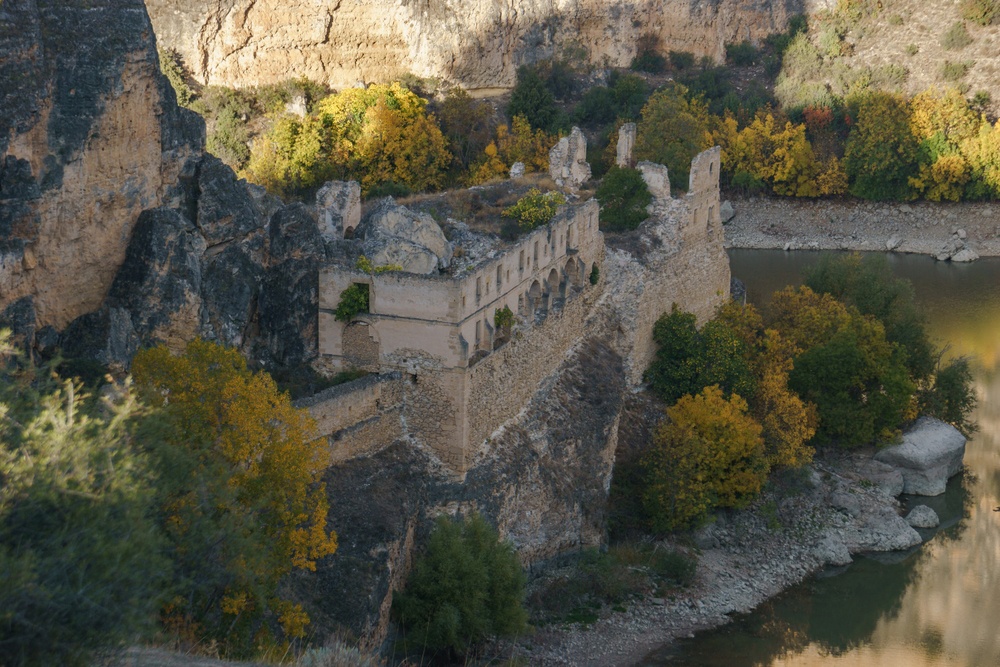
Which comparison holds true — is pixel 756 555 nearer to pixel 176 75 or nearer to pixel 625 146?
pixel 625 146

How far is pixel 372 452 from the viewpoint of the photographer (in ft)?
93.9

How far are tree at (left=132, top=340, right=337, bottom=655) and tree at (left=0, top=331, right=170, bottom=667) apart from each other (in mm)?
2339

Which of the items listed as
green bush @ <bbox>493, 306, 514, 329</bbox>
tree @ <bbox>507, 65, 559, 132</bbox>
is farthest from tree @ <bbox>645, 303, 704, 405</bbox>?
tree @ <bbox>507, 65, 559, 132</bbox>

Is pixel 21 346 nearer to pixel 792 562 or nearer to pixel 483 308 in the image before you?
pixel 483 308

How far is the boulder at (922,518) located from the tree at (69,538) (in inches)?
919

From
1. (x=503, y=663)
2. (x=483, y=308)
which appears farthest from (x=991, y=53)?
(x=503, y=663)

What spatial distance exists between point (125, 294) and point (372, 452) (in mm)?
5274

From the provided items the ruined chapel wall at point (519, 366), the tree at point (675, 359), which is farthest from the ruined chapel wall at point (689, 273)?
the ruined chapel wall at point (519, 366)

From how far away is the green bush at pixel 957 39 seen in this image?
232 ft

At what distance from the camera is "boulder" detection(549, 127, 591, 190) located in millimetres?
42438

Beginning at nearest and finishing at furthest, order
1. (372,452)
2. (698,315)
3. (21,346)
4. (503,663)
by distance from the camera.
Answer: (21,346) → (503,663) → (372,452) → (698,315)

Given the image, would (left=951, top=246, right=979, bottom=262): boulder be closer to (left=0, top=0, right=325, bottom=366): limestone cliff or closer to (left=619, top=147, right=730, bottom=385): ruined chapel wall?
(left=619, top=147, right=730, bottom=385): ruined chapel wall

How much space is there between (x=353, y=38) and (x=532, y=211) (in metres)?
25.6

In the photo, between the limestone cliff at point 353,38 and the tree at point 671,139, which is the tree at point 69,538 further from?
the limestone cliff at point 353,38
